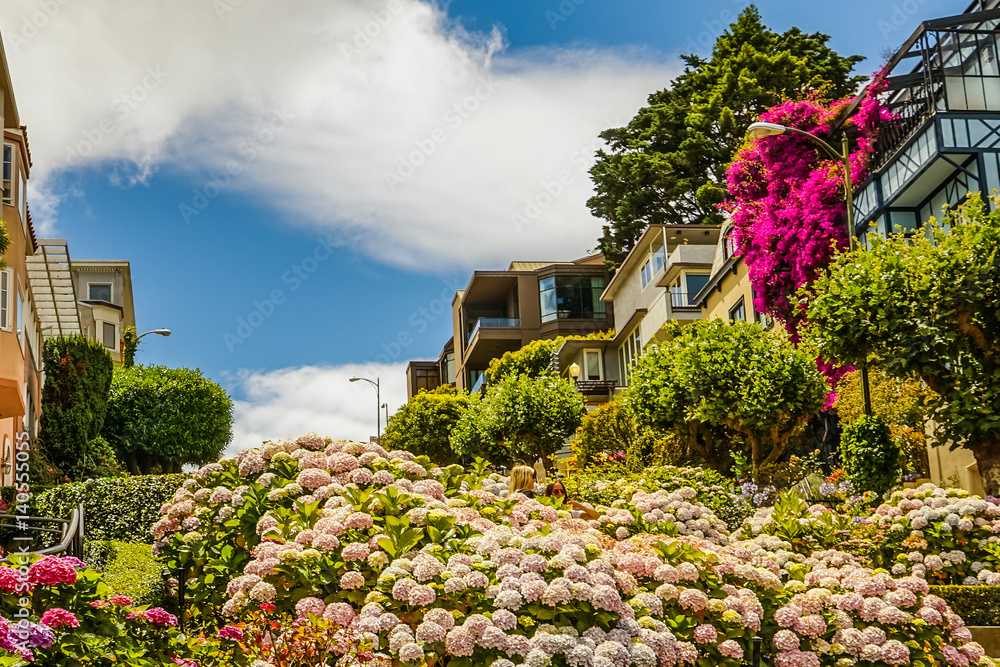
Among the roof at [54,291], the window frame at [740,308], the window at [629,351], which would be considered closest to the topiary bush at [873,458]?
the window frame at [740,308]

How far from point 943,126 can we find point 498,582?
17.5m

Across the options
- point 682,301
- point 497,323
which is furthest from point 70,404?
point 497,323

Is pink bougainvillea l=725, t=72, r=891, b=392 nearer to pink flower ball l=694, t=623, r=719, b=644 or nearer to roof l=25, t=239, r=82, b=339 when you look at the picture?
pink flower ball l=694, t=623, r=719, b=644

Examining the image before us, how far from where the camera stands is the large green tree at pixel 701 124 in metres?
43.5

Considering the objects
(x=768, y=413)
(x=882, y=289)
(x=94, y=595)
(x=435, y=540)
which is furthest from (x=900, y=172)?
(x=94, y=595)

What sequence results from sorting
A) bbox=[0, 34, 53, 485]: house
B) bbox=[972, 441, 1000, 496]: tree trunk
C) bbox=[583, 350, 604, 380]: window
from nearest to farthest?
1. bbox=[972, 441, 1000, 496]: tree trunk
2. bbox=[0, 34, 53, 485]: house
3. bbox=[583, 350, 604, 380]: window

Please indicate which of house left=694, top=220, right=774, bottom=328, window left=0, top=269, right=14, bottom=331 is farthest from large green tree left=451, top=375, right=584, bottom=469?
window left=0, top=269, right=14, bottom=331

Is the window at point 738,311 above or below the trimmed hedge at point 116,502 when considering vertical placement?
above

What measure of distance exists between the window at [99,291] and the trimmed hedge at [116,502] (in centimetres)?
4697

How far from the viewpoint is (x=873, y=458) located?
55.4 ft

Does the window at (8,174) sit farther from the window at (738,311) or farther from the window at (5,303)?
the window at (738,311)

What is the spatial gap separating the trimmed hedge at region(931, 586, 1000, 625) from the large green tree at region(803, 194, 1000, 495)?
531cm

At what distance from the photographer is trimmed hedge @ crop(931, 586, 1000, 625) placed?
9867mm

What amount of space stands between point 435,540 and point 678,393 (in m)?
15.1
